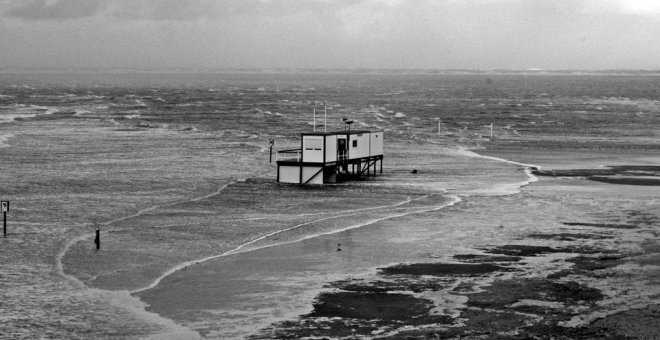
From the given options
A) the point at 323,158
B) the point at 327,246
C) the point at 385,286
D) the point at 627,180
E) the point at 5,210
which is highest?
the point at 5,210

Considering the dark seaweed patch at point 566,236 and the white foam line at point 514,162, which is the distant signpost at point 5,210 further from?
the white foam line at point 514,162

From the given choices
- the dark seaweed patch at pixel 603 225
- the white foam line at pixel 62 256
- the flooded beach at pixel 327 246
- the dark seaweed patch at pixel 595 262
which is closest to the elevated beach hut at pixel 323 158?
the flooded beach at pixel 327 246

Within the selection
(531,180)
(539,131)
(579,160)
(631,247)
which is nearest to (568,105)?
(539,131)

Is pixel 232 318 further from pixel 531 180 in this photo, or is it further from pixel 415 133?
pixel 415 133

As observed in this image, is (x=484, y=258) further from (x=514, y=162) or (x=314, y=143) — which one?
(x=514, y=162)

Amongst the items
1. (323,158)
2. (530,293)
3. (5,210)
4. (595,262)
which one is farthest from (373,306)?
(323,158)

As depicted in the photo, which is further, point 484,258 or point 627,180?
point 627,180

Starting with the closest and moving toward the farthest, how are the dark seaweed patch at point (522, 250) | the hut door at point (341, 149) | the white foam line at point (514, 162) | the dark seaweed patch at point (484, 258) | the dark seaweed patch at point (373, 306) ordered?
the dark seaweed patch at point (373, 306) < the dark seaweed patch at point (484, 258) < the dark seaweed patch at point (522, 250) < the hut door at point (341, 149) < the white foam line at point (514, 162)
